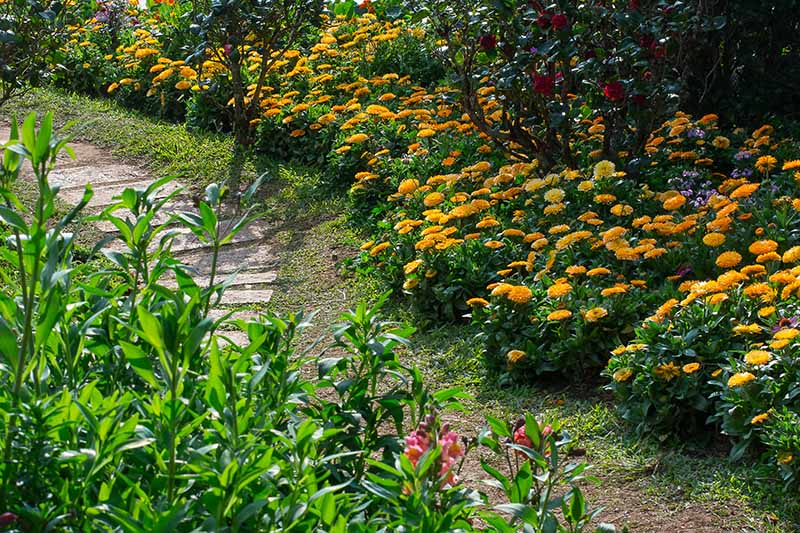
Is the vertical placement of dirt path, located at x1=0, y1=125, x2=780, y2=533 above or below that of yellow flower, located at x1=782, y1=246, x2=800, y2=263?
below

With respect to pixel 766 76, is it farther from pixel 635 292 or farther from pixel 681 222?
pixel 635 292

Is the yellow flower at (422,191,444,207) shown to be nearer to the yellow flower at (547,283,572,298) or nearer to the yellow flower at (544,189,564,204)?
the yellow flower at (544,189,564,204)

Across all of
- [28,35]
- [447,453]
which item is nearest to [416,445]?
[447,453]

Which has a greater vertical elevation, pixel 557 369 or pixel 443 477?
pixel 443 477

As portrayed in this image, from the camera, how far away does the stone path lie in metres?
5.66

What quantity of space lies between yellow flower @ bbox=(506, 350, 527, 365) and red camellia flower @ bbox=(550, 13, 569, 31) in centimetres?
201

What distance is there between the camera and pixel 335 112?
7.55 metres

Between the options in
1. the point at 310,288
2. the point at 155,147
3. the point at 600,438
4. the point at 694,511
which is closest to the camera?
the point at 694,511

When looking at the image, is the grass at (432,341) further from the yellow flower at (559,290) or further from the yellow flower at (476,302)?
the yellow flower at (559,290)

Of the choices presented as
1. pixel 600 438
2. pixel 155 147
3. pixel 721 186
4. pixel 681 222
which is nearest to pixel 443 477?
pixel 600 438

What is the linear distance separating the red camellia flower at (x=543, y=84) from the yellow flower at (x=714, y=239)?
4.97 feet

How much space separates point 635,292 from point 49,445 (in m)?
3.11

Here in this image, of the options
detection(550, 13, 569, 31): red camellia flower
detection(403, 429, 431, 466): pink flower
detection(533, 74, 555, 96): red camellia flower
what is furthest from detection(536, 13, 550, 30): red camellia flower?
detection(403, 429, 431, 466): pink flower

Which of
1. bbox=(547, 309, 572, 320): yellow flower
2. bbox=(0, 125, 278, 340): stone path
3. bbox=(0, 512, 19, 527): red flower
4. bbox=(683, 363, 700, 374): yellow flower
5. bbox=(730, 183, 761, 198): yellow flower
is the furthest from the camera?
bbox=(0, 125, 278, 340): stone path
